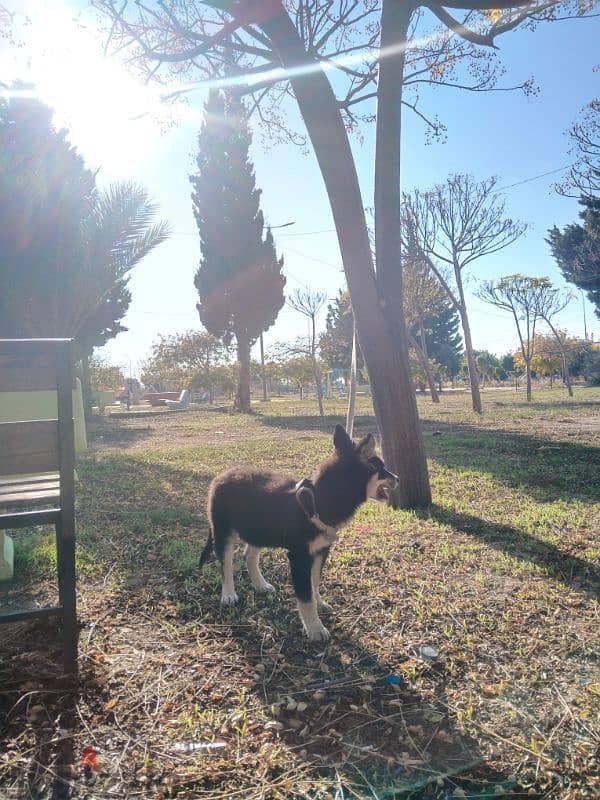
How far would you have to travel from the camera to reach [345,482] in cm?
329

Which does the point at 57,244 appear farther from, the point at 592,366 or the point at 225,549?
the point at 592,366

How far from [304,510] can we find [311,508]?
0.06 metres

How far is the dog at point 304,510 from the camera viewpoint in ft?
10.5

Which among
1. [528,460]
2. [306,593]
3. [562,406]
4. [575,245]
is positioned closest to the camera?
[306,593]

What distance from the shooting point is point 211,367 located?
1567 inches

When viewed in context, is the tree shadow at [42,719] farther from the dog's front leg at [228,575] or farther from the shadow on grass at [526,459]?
the shadow on grass at [526,459]

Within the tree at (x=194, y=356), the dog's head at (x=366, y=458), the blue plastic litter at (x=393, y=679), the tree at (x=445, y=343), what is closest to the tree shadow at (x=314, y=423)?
the dog's head at (x=366, y=458)

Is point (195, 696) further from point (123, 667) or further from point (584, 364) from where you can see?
point (584, 364)

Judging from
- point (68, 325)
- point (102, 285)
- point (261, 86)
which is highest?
point (261, 86)

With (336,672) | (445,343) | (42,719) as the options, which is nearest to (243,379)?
(336,672)

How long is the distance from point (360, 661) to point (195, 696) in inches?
36.5

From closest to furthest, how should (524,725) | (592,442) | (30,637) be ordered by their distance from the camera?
(524,725) → (30,637) → (592,442)

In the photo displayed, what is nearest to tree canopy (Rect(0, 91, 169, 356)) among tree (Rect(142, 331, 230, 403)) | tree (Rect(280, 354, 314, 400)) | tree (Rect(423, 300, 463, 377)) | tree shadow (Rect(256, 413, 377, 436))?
tree shadow (Rect(256, 413, 377, 436))

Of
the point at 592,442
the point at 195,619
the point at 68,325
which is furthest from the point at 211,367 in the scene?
the point at 195,619
